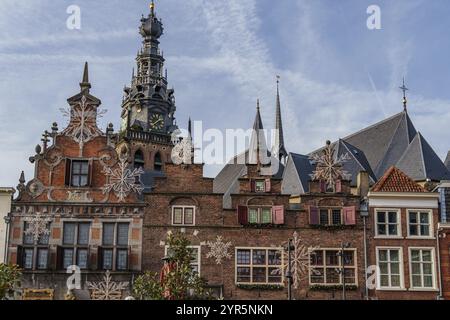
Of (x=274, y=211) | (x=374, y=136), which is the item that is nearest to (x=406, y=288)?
(x=274, y=211)

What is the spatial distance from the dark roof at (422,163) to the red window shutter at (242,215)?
10428 mm

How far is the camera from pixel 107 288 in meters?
31.4

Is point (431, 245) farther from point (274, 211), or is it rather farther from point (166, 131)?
point (166, 131)

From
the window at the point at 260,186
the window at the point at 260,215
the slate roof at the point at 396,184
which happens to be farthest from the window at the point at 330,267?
the window at the point at 260,186

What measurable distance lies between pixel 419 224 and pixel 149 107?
52134 mm

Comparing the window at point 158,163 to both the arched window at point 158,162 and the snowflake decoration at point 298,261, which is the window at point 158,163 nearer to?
the arched window at point 158,162

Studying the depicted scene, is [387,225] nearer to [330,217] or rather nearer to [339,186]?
[330,217]

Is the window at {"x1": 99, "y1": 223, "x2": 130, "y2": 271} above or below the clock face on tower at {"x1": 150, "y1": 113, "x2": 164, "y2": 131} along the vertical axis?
below

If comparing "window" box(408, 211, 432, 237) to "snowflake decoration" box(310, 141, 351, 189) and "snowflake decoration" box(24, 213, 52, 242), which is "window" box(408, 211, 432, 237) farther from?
"snowflake decoration" box(24, 213, 52, 242)

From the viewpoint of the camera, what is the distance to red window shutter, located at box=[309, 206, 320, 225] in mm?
33188

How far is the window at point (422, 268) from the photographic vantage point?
3262 centimetres

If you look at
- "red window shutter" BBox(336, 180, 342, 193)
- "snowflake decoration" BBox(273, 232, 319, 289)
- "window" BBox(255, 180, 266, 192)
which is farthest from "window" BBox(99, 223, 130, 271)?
"red window shutter" BBox(336, 180, 342, 193)

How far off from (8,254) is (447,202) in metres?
21.2

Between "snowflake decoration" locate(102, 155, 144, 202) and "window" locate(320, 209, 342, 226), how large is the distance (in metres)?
8.92
